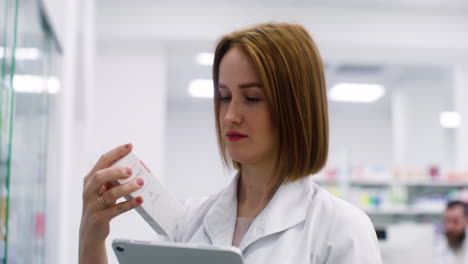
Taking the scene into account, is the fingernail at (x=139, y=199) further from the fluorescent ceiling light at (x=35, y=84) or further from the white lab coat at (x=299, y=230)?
the fluorescent ceiling light at (x=35, y=84)

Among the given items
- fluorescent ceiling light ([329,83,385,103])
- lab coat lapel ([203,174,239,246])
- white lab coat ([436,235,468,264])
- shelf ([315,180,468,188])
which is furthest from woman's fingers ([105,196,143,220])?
fluorescent ceiling light ([329,83,385,103])

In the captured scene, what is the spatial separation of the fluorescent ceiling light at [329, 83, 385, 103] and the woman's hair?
8.17 m

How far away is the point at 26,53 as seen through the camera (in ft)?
5.50

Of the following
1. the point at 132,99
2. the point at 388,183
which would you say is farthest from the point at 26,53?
the point at 388,183

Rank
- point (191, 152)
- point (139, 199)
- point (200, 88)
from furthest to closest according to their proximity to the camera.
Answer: point (191, 152)
point (200, 88)
point (139, 199)

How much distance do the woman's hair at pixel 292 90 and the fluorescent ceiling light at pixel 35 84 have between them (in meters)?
0.76

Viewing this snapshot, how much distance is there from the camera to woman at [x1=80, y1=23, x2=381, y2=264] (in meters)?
1.02

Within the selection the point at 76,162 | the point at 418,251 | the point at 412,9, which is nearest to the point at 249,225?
the point at 418,251

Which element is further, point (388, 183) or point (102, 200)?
point (388, 183)

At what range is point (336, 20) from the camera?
19.5 ft

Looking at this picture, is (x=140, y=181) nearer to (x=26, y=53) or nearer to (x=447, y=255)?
(x=26, y=53)

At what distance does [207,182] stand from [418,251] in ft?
27.4

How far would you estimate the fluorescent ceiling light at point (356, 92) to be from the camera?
9.30 metres

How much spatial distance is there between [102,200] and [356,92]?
9.17 metres
